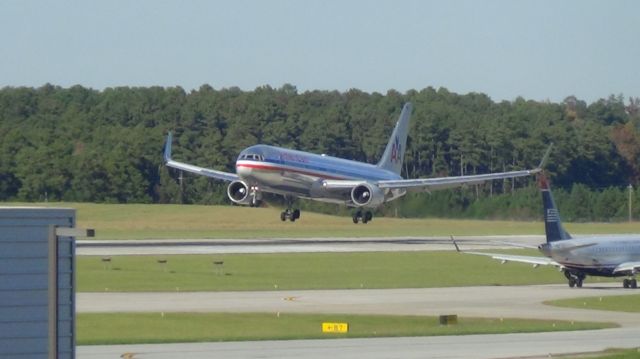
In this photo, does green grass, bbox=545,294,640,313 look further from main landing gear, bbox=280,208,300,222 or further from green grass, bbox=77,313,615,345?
main landing gear, bbox=280,208,300,222

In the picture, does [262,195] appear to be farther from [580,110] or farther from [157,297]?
[580,110]

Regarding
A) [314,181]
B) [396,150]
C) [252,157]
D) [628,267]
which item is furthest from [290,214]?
[628,267]

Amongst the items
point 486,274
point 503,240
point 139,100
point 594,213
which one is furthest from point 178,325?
point 139,100

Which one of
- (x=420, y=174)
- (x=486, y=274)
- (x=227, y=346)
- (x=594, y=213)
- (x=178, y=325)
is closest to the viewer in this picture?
(x=227, y=346)

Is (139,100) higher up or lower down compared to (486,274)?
higher up

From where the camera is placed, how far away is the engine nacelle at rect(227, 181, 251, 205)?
90812 millimetres

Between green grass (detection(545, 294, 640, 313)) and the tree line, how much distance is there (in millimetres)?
66001

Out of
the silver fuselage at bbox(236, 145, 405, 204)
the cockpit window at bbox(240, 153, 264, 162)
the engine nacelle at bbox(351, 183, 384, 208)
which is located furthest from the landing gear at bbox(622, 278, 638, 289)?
the engine nacelle at bbox(351, 183, 384, 208)

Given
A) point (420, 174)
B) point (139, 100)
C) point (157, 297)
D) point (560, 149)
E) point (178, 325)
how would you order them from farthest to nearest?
1. point (139, 100)
2. point (420, 174)
3. point (560, 149)
4. point (157, 297)
5. point (178, 325)

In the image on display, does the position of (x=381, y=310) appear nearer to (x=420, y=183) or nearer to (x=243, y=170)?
(x=243, y=170)

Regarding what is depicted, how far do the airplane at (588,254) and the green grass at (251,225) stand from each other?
38.4m

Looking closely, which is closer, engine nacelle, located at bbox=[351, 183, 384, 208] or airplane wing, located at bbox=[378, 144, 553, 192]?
engine nacelle, located at bbox=[351, 183, 384, 208]

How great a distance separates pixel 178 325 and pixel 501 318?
30.3ft

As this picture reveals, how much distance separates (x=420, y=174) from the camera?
168125 mm
